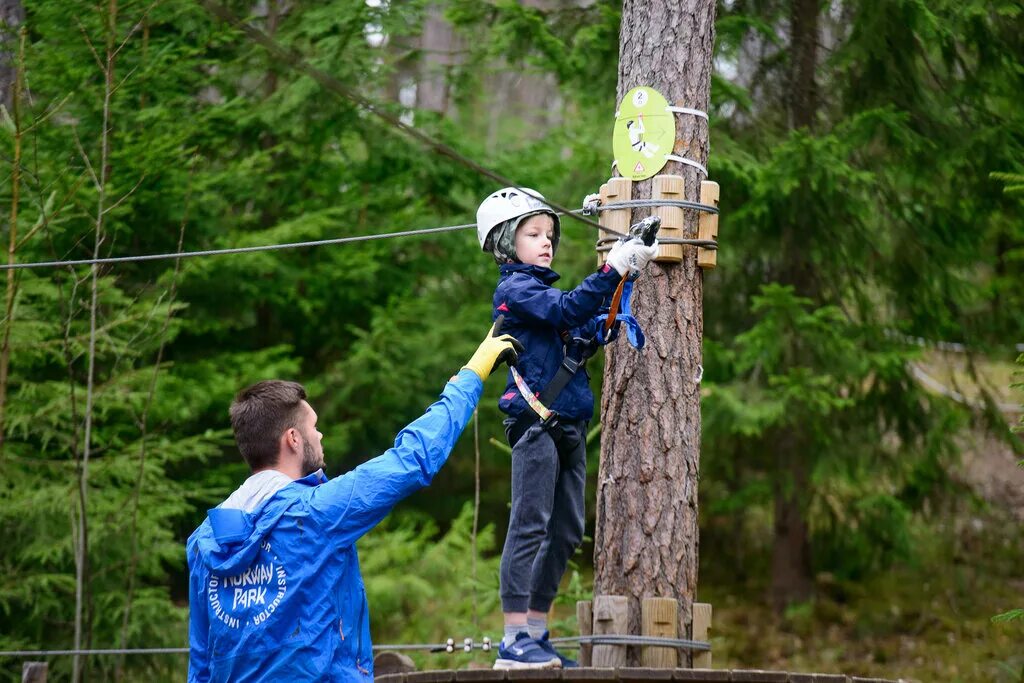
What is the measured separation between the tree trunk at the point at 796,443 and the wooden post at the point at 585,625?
4402mm

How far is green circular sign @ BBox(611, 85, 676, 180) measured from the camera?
14.7ft

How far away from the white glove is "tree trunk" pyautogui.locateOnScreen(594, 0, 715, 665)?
2.26ft

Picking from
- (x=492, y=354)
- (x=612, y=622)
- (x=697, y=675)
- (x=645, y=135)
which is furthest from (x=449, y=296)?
(x=492, y=354)

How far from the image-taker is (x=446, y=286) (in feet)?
35.7

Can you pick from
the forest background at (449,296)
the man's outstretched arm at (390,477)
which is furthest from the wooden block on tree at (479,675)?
the forest background at (449,296)

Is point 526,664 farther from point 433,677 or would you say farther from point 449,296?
point 449,296

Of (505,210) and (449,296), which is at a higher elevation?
(449,296)

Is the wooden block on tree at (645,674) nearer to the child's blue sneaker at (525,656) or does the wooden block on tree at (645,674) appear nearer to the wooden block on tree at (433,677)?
the child's blue sneaker at (525,656)

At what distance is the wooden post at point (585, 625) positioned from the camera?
446 centimetres

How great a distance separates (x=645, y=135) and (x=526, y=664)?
2.14m

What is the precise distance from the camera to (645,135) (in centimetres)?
452

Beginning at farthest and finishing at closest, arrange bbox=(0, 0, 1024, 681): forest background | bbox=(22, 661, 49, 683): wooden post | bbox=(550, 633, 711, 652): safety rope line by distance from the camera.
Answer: bbox=(0, 0, 1024, 681): forest background → bbox=(22, 661, 49, 683): wooden post → bbox=(550, 633, 711, 652): safety rope line

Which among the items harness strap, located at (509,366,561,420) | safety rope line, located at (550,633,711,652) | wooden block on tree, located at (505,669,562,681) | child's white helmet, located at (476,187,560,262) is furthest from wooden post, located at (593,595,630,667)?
child's white helmet, located at (476,187,560,262)

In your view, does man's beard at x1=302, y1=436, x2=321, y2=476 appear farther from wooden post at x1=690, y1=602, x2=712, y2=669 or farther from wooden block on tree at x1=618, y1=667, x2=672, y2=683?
wooden post at x1=690, y1=602, x2=712, y2=669
